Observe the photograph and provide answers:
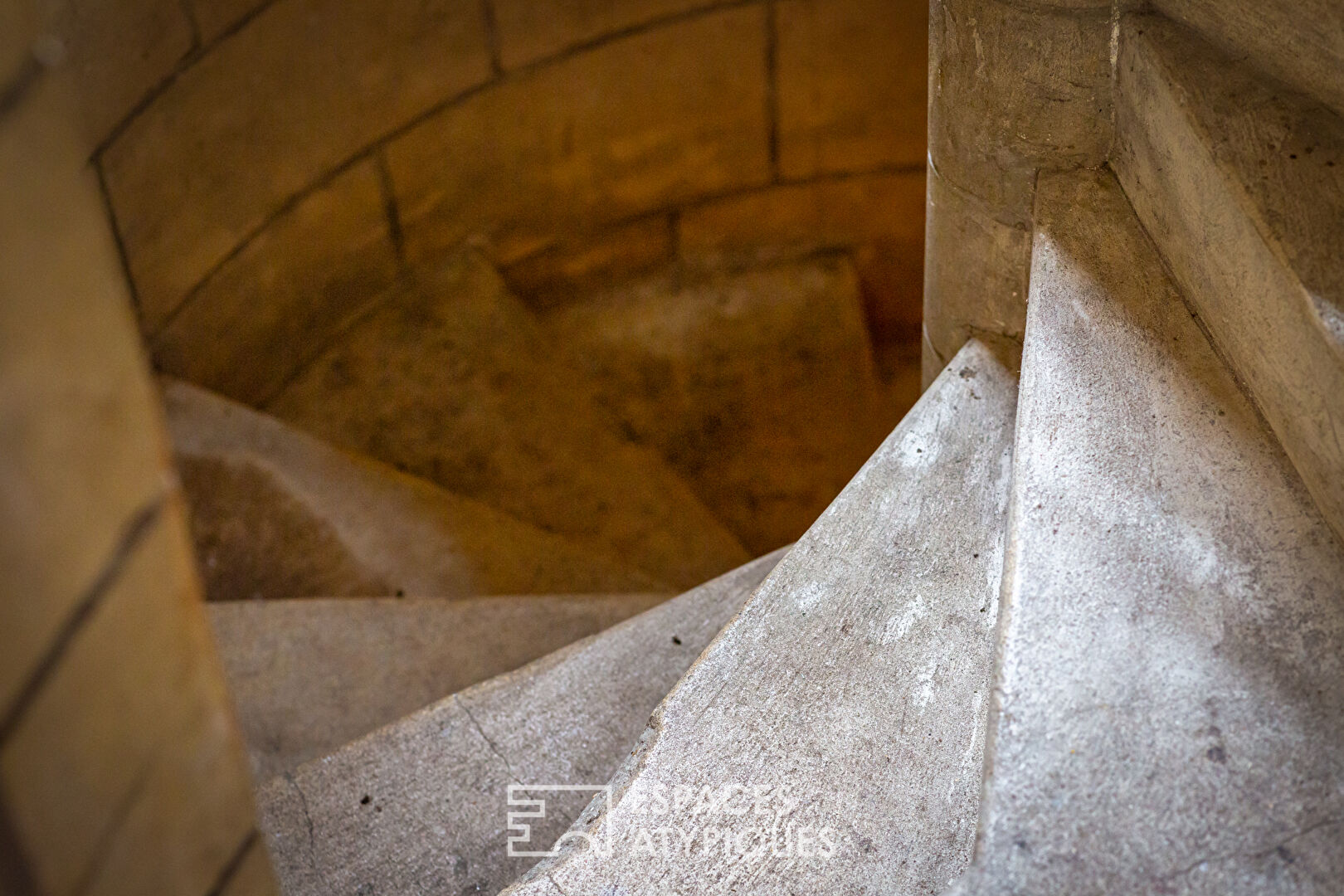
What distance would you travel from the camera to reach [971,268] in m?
2.68

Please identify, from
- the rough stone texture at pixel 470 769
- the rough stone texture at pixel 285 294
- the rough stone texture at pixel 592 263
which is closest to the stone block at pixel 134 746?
the rough stone texture at pixel 470 769

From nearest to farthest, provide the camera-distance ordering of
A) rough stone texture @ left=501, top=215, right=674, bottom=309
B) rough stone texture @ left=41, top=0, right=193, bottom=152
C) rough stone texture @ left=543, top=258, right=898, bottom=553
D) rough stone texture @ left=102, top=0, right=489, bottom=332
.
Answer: rough stone texture @ left=41, top=0, right=193, bottom=152 → rough stone texture @ left=102, top=0, right=489, bottom=332 → rough stone texture @ left=543, top=258, right=898, bottom=553 → rough stone texture @ left=501, top=215, right=674, bottom=309

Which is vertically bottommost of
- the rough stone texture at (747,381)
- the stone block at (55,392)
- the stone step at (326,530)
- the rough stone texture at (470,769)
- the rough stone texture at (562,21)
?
the rough stone texture at (747,381)

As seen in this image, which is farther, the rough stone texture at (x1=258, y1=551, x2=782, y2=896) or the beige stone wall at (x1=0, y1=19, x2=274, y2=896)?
the rough stone texture at (x1=258, y1=551, x2=782, y2=896)

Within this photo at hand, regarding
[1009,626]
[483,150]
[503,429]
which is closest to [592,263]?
[483,150]

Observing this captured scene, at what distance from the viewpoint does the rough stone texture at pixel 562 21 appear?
4742 mm

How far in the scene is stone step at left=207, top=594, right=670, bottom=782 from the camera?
2.91 m

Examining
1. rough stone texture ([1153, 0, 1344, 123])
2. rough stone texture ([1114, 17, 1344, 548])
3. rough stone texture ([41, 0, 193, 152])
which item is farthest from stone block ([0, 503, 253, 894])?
rough stone texture ([41, 0, 193, 152])

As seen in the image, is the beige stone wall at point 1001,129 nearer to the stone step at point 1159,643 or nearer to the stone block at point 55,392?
the stone step at point 1159,643

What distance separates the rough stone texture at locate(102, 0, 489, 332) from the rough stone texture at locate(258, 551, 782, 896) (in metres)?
2.34

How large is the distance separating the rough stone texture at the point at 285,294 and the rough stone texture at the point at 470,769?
2.41m

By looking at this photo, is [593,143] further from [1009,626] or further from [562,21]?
[1009,626]

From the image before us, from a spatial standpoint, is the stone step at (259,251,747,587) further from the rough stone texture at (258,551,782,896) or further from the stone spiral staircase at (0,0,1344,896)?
the rough stone texture at (258,551,782,896)

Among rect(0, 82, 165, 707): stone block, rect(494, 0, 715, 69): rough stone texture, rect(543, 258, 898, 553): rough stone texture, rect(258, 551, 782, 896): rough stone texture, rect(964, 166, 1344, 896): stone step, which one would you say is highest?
rect(0, 82, 165, 707): stone block
